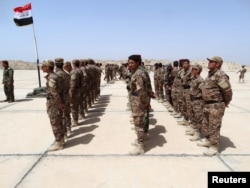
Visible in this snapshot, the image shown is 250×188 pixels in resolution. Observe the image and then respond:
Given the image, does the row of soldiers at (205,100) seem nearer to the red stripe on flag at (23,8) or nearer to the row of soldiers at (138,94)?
the row of soldiers at (138,94)

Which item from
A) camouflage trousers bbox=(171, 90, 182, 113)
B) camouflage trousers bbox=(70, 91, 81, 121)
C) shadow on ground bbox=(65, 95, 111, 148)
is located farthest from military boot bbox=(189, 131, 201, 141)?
camouflage trousers bbox=(70, 91, 81, 121)

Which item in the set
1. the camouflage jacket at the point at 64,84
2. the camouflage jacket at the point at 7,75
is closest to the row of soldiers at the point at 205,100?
the camouflage jacket at the point at 64,84

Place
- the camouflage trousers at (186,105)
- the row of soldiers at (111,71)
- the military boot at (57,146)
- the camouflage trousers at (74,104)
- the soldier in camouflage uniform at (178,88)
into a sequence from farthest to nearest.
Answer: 1. the row of soldiers at (111,71)
2. the soldier in camouflage uniform at (178,88)
3. the camouflage trousers at (74,104)
4. the camouflage trousers at (186,105)
5. the military boot at (57,146)

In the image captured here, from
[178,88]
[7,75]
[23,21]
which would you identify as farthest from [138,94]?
[23,21]

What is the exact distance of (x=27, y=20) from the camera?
13016 millimetres

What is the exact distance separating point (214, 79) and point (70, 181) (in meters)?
3.17

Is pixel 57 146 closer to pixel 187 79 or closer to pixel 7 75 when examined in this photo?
pixel 187 79

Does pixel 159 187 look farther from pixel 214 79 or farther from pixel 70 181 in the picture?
pixel 214 79

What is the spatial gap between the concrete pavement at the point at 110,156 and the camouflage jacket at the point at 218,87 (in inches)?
44.4

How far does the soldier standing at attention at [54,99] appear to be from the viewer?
527 cm

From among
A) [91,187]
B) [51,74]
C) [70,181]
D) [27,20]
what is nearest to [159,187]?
[91,187]

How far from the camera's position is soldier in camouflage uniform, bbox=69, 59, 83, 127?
7315mm

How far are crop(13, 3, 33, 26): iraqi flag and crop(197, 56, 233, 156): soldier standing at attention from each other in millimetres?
10588

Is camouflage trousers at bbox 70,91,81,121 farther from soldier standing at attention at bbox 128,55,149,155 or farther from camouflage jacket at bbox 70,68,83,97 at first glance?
soldier standing at attention at bbox 128,55,149,155
